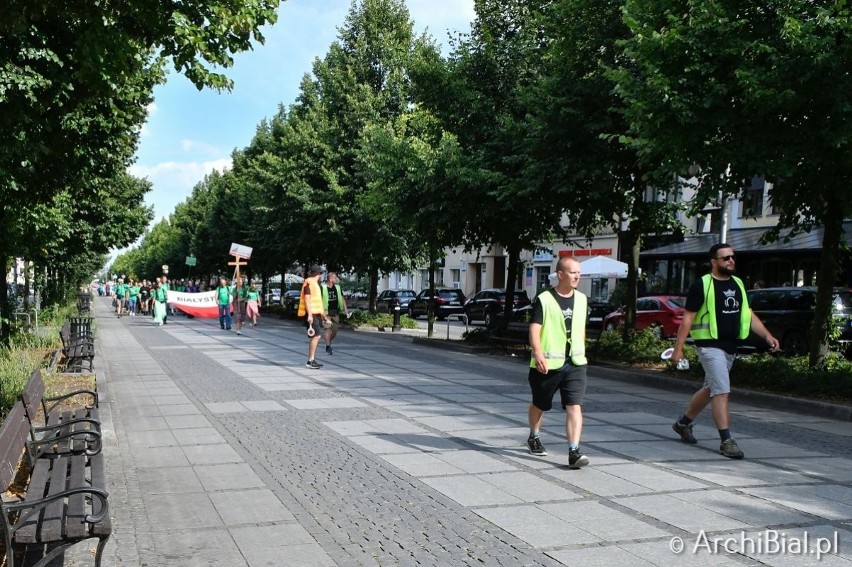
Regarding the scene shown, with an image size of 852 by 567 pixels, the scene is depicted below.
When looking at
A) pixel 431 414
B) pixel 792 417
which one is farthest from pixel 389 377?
pixel 792 417

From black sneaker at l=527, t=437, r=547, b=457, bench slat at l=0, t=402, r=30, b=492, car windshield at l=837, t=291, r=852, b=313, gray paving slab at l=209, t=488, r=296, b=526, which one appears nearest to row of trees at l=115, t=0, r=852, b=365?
car windshield at l=837, t=291, r=852, b=313

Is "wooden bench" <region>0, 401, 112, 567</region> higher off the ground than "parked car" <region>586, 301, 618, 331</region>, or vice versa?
"parked car" <region>586, 301, 618, 331</region>

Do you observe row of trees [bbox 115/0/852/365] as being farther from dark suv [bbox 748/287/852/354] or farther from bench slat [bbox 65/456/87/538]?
bench slat [bbox 65/456/87/538]

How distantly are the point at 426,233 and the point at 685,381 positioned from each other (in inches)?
338

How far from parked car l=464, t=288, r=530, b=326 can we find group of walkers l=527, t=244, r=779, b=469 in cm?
2696

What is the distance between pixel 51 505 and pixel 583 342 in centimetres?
417

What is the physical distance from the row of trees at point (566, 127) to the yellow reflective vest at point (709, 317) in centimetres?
357

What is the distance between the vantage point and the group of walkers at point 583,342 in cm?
661

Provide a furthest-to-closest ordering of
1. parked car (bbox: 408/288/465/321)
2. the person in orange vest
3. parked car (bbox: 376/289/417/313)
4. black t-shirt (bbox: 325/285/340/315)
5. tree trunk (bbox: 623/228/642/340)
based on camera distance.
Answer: parked car (bbox: 376/289/417/313)
parked car (bbox: 408/288/465/321)
tree trunk (bbox: 623/228/642/340)
black t-shirt (bbox: 325/285/340/315)
the person in orange vest

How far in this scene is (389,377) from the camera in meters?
13.2

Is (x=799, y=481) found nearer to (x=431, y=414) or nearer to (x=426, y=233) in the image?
(x=431, y=414)

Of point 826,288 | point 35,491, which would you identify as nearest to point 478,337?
point 826,288

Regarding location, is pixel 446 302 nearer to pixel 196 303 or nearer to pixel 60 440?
pixel 196 303

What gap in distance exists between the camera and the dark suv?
59.9ft
